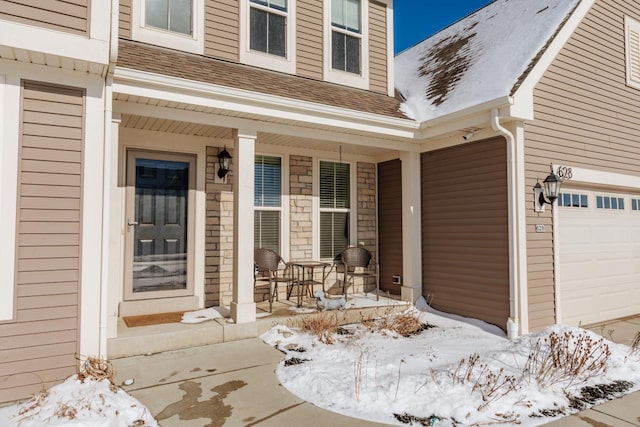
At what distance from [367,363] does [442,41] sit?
24.7ft

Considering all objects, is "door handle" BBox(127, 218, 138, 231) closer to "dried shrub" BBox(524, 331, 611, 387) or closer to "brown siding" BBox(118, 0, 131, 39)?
"brown siding" BBox(118, 0, 131, 39)

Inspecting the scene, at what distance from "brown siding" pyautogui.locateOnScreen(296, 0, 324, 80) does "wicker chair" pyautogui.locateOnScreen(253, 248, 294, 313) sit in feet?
9.72

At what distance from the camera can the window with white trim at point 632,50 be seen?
22.3 ft

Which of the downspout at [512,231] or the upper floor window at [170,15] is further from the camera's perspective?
the upper floor window at [170,15]

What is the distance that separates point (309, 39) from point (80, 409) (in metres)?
→ 5.83

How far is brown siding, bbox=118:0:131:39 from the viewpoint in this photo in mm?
5223

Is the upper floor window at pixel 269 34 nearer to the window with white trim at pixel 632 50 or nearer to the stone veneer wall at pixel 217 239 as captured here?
the stone veneer wall at pixel 217 239

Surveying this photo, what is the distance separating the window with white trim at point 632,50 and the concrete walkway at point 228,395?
5.76 metres

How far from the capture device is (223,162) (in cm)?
591

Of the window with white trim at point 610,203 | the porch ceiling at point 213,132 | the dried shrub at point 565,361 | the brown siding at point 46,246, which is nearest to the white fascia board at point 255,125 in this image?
the porch ceiling at point 213,132

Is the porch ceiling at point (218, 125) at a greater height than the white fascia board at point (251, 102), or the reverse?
the white fascia board at point (251, 102)

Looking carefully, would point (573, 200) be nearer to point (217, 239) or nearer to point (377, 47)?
point (377, 47)

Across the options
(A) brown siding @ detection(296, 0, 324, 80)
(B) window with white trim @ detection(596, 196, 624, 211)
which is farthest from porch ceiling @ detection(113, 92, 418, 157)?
(B) window with white trim @ detection(596, 196, 624, 211)

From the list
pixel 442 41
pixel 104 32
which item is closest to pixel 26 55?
pixel 104 32
